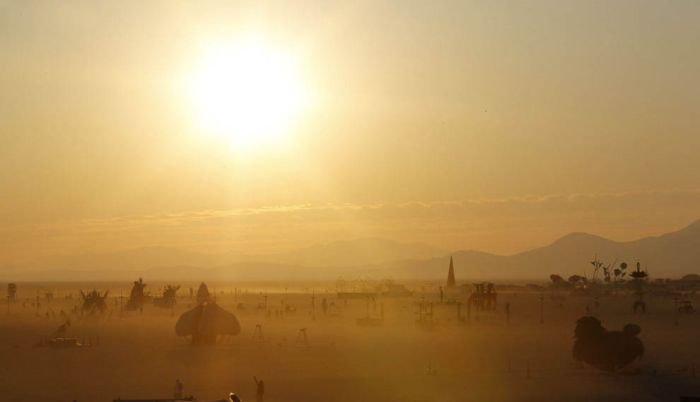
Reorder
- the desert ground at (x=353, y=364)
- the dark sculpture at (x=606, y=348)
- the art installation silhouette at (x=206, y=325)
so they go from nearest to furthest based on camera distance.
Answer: the desert ground at (x=353, y=364), the dark sculpture at (x=606, y=348), the art installation silhouette at (x=206, y=325)

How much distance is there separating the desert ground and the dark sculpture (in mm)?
520

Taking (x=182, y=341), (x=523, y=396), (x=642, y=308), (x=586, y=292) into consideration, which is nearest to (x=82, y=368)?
(x=182, y=341)

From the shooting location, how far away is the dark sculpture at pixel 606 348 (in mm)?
40750

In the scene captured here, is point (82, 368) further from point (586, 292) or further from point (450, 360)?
point (586, 292)

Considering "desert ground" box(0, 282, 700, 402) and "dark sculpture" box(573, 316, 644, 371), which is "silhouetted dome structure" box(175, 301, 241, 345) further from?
"dark sculpture" box(573, 316, 644, 371)

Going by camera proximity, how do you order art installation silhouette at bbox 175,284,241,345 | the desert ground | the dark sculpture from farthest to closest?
art installation silhouette at bbox 175,284,241,345
the dark sculpture
the desert ground

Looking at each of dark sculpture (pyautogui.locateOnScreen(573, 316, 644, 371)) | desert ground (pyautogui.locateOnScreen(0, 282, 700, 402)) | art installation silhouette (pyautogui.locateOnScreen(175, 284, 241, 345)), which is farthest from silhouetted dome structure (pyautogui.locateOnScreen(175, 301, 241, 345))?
dark sculpture (pyautogui.locateOnScreen(573, 316, 644, 371))

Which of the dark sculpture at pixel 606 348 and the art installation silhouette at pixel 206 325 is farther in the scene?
the art installation silhouette at pixel 206 325

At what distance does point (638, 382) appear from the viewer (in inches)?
1465

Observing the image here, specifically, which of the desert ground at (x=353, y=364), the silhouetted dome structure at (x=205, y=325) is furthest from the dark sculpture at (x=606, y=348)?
the silhouetted dome structure at (x=205, y=325)

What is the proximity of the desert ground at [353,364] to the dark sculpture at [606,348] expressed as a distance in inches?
20.5

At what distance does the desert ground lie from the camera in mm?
34656

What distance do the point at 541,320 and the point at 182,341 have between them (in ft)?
99.2

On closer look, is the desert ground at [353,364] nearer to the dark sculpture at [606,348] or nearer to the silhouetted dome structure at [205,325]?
the dark sculpture at [606,348]
